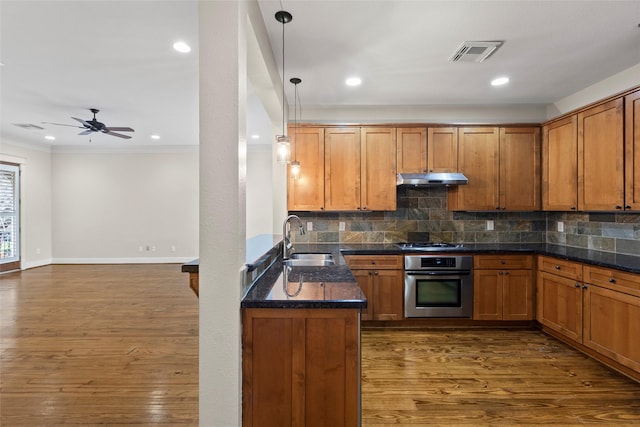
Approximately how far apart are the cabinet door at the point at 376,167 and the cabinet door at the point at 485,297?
1297mm

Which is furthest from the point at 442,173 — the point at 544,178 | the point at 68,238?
the point at 68,238

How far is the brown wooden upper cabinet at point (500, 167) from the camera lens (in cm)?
380

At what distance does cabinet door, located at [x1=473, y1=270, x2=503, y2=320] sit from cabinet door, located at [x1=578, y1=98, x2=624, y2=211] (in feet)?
3.98

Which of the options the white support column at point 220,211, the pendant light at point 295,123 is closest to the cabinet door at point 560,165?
the pendant light at point 295,123

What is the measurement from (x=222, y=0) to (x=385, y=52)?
1.60 metres

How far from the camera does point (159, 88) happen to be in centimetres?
371

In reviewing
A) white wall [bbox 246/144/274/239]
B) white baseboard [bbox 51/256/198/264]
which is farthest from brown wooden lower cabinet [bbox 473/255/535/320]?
white baseboard [bbox 51/256/198/264]

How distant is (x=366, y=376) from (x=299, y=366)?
120 cm

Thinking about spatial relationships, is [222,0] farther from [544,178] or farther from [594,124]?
[544,178]

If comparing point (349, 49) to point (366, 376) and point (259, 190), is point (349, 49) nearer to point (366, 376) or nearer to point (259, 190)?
point (366, 376)

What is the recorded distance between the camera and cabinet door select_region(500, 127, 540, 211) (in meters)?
3.80

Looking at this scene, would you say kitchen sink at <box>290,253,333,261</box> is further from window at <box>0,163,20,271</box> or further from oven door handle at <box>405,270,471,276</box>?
window at <box>0,163,20,271</box>

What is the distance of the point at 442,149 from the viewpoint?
151 inches

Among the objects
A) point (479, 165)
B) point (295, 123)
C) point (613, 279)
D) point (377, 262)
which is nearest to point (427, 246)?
point (377, 262)
